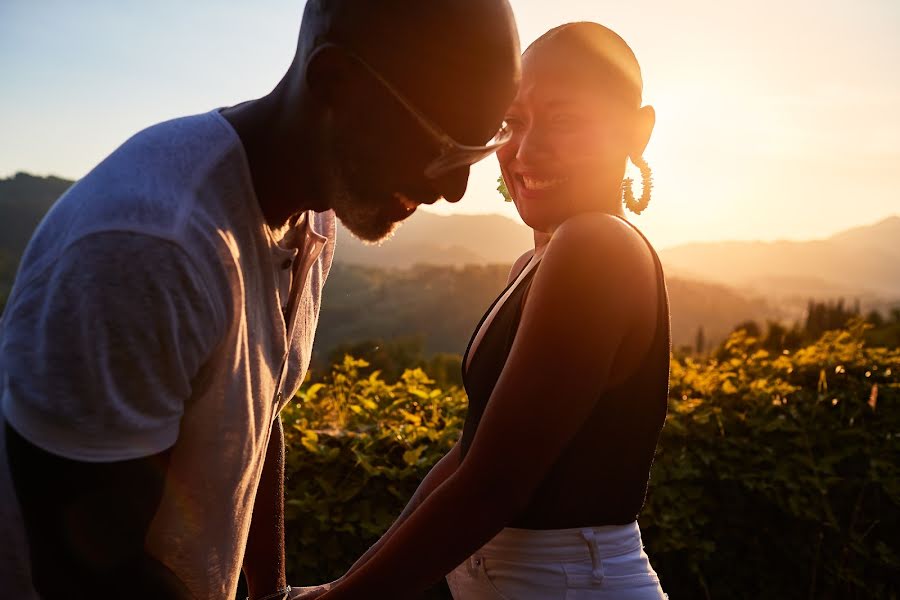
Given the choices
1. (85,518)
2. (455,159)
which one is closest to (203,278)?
(85,518)

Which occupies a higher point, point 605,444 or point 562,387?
point 562,387

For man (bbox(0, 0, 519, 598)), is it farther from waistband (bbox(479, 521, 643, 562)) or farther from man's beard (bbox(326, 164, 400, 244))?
waistband (bbox(479, 521, 643, 562))

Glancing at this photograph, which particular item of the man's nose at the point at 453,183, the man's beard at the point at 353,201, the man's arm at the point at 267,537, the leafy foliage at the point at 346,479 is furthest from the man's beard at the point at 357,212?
the leafy foliage at the point at 346,479

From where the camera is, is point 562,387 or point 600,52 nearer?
point 562,387

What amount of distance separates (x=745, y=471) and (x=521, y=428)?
353 cm

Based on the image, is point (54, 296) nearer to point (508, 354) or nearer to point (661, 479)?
point (508, 354)

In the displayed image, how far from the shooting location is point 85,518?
4.05 ft

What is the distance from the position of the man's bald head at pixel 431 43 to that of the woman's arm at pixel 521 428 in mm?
470

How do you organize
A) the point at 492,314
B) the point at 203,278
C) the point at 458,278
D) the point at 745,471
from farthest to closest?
the point at 458,278 → the point at 745,471 → the point at 492,314 → the point at 203,278

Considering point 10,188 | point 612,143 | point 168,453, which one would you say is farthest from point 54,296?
point 10,188

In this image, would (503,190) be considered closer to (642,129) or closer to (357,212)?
(642,129)

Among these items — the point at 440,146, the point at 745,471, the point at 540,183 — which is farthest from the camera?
the point at 745,471

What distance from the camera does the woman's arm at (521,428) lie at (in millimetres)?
1568

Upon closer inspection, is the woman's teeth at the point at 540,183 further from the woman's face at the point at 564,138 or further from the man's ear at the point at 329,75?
the man's ear at the point at 329,75
